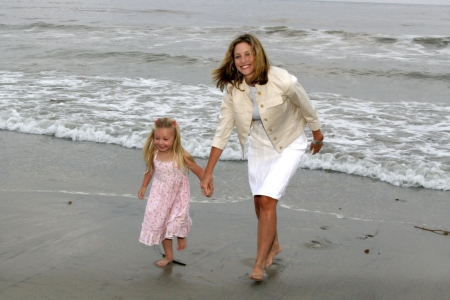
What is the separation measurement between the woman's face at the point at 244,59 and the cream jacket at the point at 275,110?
0.11m

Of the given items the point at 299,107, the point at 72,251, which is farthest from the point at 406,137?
the point at 72,251

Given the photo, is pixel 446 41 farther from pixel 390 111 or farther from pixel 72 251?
pixel 72 251

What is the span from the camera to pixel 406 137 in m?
8.61

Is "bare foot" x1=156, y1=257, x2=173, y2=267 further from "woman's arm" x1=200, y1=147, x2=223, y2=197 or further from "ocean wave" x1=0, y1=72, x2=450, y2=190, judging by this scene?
"ocean wave" x1=0, y1=72, x2=450, y2=190

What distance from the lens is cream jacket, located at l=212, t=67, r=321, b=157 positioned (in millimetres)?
3820

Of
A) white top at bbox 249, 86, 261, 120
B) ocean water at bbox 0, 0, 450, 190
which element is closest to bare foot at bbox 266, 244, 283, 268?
white top at bbox 249, 86, 261, 120

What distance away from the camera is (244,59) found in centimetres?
376

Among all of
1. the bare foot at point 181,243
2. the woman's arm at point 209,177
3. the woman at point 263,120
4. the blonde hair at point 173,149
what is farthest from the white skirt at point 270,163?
the bare foot at point 181,243

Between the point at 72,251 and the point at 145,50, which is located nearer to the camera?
the point at 72,251

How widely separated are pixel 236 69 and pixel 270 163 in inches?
26.7

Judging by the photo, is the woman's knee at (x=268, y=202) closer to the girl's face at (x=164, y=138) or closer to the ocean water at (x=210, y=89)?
the girl's face at (x=164, y=138)

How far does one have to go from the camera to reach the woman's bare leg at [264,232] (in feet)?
12.8

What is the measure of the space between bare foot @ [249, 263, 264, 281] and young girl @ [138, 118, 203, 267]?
0.57m

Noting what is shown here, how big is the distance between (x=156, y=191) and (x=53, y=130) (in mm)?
5023
